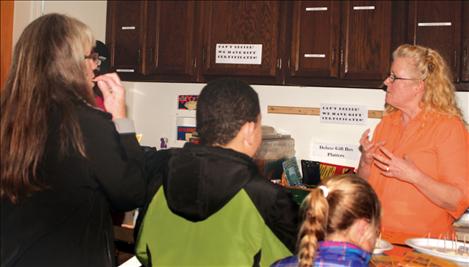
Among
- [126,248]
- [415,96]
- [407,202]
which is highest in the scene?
[415,96]

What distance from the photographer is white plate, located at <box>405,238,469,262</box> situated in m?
1.54

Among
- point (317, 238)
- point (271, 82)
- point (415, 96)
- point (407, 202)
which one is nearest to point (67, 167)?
point (317, 238)

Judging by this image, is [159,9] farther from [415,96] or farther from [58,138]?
[58,138]

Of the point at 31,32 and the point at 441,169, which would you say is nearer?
the point at 31,32

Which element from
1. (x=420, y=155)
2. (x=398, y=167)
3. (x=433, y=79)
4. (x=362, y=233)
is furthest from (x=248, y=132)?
(x=433, y=79)

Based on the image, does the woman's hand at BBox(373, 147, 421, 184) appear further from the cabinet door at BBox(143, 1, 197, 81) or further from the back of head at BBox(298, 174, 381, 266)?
the cabinet door at BBox(143, 1, 197, 81)

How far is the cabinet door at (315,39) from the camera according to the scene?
2.82 metres

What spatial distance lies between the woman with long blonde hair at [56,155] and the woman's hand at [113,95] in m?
0.14

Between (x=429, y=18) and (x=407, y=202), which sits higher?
(x=429, y=18)

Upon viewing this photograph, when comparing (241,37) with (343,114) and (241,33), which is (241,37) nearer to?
(241,33)

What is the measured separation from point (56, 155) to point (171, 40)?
2.13 m

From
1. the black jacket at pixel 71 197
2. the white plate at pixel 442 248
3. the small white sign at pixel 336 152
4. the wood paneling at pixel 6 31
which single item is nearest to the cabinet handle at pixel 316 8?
the small white sign at pixel 336 152

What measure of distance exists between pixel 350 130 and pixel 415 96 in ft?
3.07

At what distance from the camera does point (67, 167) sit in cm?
117
